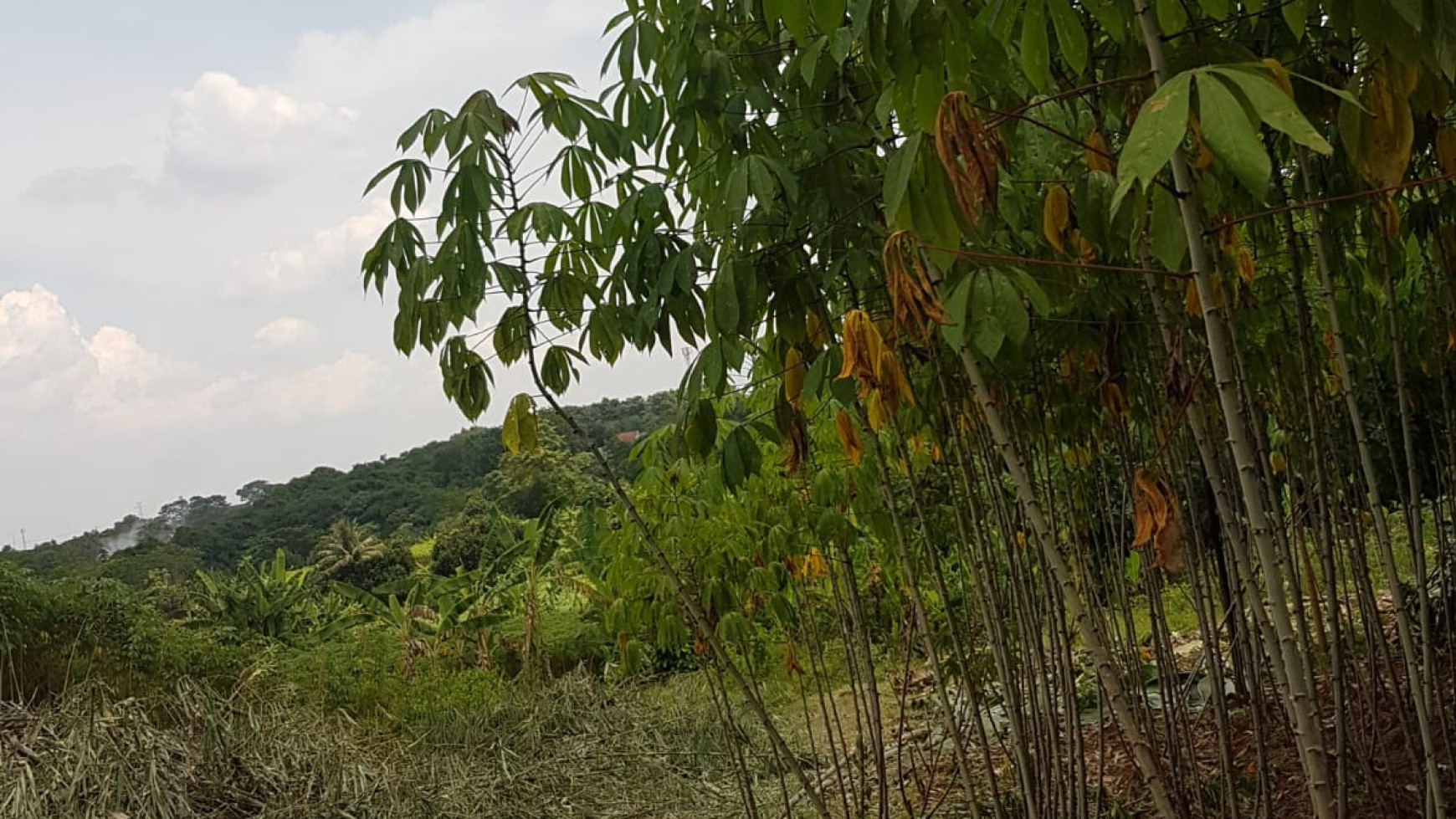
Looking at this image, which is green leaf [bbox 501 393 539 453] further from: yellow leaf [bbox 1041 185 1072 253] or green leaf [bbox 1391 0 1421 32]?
green leaf [bbox 1391 0 1421 32]

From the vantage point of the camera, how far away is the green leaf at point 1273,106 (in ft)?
1.65

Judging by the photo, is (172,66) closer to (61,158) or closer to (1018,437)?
(61,158)

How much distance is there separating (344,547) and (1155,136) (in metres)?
9.14

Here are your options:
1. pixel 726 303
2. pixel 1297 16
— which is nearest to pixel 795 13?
pixel 1297 16

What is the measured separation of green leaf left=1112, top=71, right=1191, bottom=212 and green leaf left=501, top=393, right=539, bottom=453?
127 centimetres

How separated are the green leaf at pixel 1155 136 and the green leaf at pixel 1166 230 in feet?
0.64

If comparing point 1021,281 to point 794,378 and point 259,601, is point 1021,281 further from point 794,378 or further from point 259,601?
point 259,601

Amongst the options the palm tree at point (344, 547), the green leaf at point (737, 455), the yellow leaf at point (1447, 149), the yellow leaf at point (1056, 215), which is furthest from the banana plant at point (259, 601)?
the yellow leaf at point (1447, 149)

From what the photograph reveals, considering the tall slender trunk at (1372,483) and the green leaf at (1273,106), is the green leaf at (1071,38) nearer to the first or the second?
the green leaf at (1273,106)

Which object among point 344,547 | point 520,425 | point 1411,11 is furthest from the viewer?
point 344,547

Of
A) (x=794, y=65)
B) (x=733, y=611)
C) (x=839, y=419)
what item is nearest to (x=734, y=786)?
(x=733, y=611)

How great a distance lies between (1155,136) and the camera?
516 mm

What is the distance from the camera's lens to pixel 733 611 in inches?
97.0

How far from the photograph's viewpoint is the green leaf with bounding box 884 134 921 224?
0.74m
